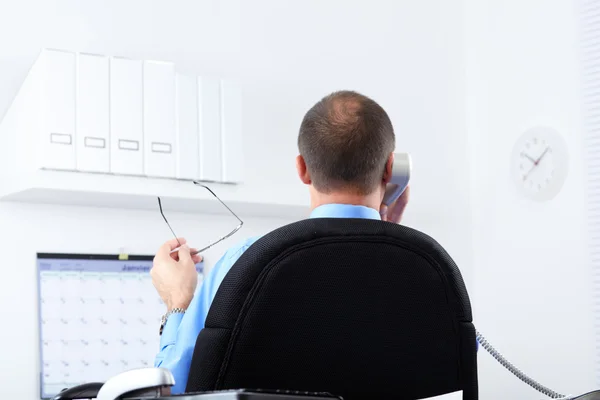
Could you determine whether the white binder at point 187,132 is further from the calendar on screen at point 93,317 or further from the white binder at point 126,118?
the calendar on screen at point 93,317

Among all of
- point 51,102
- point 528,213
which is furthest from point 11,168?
point 528,213

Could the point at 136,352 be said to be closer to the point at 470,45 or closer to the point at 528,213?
the point at 528,213

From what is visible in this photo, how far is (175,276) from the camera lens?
148 centimetres

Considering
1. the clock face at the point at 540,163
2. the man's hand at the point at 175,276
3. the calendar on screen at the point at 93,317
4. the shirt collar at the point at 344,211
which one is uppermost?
the clock face at the point at 540,163

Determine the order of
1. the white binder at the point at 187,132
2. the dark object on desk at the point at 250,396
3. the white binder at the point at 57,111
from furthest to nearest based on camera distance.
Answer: the white binder at the point at 187,132, the white binder at the point at 57,111, the dark object on desk at the point at 250,396

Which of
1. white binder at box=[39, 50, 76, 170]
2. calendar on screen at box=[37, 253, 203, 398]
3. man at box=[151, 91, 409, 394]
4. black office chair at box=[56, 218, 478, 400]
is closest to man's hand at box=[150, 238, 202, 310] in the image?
man at box=[151, 91, 409, 394]

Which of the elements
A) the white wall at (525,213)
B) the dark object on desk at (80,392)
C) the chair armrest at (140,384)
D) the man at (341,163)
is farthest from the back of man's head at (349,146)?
the white wall at (525,213)

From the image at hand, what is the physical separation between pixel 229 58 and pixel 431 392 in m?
2.18

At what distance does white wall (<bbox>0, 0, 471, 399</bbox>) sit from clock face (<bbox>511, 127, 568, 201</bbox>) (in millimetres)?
305

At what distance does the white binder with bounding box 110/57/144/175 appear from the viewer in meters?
2.54

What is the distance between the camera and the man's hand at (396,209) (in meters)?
1.87

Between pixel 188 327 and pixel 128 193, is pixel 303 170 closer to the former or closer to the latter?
pixel 188 327

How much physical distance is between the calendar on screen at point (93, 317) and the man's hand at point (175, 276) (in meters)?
1.28

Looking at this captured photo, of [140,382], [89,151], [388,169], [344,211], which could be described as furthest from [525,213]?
[140,382]
